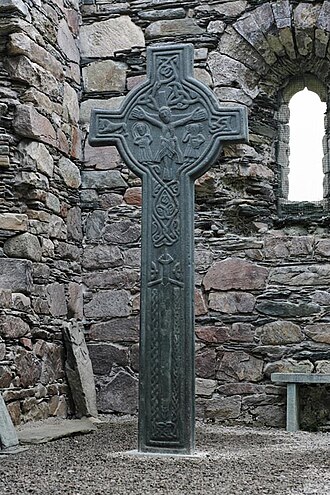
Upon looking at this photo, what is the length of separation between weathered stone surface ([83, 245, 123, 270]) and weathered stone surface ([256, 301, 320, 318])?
3.81 feet

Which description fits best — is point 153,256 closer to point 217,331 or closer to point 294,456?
point 294,456

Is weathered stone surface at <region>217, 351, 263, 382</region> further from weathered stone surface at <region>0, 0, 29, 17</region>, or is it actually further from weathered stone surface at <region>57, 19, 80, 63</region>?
weathered stone surface at <region>0, 0, 29, 17</region>

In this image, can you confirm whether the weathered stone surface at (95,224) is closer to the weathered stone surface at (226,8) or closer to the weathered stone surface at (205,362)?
the weathered stone surface at (205,362)

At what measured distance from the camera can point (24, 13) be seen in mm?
5488

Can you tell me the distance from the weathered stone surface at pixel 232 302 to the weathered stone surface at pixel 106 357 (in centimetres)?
78

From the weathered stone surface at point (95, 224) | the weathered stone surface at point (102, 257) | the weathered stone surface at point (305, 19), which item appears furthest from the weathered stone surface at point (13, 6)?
the weathered stone surface at point (305, 19)

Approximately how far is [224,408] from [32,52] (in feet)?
9.52

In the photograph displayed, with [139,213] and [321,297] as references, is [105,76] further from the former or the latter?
[321,297]

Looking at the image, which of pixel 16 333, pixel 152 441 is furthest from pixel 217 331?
pixel 152 441

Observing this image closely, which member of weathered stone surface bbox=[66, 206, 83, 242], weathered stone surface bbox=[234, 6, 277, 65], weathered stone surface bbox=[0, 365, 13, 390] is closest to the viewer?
weathered stone surface bbox=[0, 365, 13, 390]

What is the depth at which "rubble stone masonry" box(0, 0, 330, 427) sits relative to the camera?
17.9ft

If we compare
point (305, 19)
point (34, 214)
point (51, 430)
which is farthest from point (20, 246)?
point (305, 19)

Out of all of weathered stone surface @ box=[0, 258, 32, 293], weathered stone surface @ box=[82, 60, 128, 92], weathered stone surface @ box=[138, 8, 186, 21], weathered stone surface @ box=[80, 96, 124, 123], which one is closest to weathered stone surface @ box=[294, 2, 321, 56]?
weathered stone surface @ box=[138, 8, 186, 21]

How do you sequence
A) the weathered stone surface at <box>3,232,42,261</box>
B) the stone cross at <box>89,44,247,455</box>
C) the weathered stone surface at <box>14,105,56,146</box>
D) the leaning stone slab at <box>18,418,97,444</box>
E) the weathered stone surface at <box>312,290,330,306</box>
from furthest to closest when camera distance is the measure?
1. the weathered stone surface at <box>312,290,330,306</box>
2. the weathered stone surface at <box>14,105,56,146</box>
3. the weathered stone surface at <box>3,232,42,261</box>
4. the leaning stone slab at <box>18,418,97,444</box>
5. the stone cross at <box>89,44,247,455</box>
